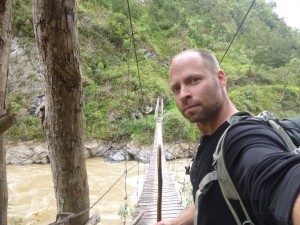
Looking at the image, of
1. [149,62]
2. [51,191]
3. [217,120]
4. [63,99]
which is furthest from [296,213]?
[149,62]

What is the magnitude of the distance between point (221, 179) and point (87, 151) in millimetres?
8860

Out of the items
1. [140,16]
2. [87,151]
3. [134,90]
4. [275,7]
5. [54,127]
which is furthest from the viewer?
[275,7]

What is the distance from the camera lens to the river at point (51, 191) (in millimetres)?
5641

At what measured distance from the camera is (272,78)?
16266 millimetres

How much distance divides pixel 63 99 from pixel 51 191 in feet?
20.3

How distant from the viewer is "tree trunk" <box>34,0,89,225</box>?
99 centimetres

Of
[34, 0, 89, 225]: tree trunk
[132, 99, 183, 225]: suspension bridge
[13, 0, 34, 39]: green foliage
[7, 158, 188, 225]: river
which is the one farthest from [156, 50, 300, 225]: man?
[13, 0, 34, 39]: green foliage

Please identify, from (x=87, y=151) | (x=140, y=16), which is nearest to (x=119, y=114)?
(x=87, y=151)

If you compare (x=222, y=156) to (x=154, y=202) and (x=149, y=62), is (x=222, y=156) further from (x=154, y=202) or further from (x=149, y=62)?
(x=149, y=62)

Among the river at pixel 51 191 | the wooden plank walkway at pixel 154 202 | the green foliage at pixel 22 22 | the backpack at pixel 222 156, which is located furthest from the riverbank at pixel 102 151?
the backpack at pixel 222 156

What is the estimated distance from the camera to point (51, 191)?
22.4 ft

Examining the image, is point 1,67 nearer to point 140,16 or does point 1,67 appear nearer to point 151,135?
point 151,135

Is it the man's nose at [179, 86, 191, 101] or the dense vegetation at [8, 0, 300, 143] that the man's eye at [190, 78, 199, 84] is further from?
the dense vegetation at [8, 0, 300, 143]

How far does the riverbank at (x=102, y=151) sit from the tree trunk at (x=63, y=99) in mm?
7232
